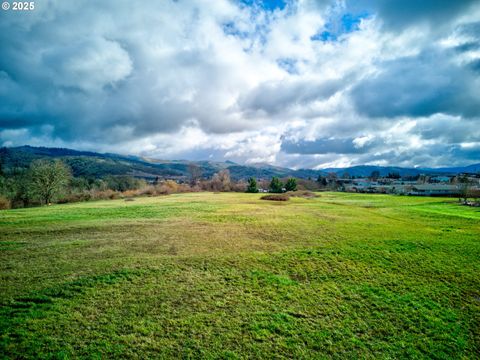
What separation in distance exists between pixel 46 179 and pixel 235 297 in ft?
248

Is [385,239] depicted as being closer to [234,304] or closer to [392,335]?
[392,335]

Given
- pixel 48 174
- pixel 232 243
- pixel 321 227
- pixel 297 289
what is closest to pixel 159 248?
pixel 232 243

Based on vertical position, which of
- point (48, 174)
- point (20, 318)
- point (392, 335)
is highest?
point (48, 174)

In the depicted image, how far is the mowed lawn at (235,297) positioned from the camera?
29.9ft

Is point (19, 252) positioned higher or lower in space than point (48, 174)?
lower

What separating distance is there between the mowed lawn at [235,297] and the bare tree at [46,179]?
52.7 meters

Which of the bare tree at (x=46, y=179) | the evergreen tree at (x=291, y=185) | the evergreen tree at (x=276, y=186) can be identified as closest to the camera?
the bare tree at (x=46, y=179)

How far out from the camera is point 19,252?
55.9ft

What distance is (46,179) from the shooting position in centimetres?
6375

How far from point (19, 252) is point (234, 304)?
17.3 metres

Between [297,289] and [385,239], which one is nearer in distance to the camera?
[297,289]

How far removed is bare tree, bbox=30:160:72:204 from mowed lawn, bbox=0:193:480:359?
52737mm

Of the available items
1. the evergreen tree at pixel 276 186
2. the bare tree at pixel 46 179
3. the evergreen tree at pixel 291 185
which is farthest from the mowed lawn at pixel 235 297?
the evergreen tree at pixel 291 185

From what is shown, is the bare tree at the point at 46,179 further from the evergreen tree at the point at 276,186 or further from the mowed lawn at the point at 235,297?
the evergreen tree at the point at 276,186
